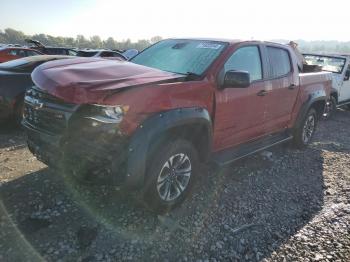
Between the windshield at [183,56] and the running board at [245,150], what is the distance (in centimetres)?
113

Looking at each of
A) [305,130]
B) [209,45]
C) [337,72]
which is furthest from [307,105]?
[337,72]

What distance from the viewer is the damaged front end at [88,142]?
3109 millimetres

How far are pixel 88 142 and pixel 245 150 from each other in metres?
2.45

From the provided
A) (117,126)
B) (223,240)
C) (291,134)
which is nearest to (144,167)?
(117,126)

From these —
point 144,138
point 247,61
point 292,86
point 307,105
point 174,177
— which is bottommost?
point 174,177

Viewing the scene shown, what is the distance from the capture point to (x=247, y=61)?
463 centimetres

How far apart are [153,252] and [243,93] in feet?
7.49

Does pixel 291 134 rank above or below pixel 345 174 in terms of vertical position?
above

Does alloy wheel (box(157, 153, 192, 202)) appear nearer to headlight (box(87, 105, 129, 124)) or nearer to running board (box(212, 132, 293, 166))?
running board (box(212, 132, 293, 166))

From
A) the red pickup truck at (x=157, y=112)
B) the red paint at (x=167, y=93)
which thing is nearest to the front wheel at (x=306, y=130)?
the red paint at (x=167, y=93)

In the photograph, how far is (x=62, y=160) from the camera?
3244 millimetres

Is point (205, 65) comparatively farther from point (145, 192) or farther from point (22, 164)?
point (22, 164)

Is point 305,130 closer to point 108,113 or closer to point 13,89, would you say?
point 108,113

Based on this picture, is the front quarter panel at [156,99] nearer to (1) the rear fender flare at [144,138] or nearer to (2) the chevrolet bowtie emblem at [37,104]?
(1) the rear fender flare at [144,138]
